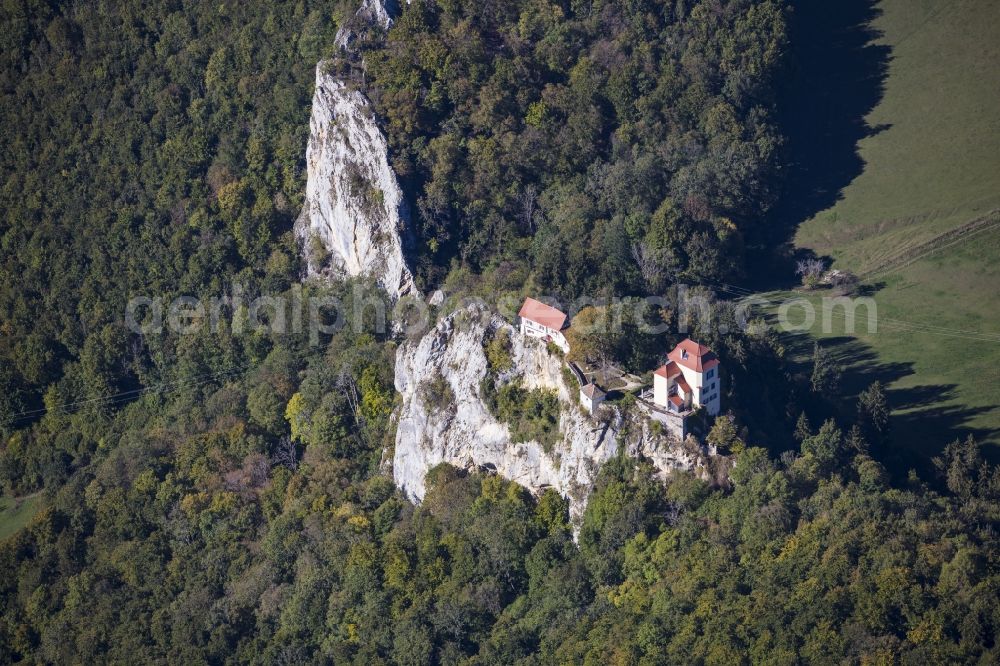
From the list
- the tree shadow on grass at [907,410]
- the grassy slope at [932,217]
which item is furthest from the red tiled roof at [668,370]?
the grassy slope at [932,217]

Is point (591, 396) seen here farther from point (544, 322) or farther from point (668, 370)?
point (544, 322)

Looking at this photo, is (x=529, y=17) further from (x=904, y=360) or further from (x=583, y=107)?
(x=904, y=360)

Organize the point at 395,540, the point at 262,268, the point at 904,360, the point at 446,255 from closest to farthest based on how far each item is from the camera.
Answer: the point at 395,540, the point at 904,360, the point at 446,255, the point at 262,268

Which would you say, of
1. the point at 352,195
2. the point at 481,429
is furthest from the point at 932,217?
the point at 352,195

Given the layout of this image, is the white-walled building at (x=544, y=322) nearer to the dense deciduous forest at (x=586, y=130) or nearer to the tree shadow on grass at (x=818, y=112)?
the dense deciduous forest at (x=586, y=130)

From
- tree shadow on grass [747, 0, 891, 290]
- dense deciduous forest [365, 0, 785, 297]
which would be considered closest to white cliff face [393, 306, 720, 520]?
dense deciduous forest [365, 0, 785, 297]

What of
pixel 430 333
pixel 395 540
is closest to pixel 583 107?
pixel 430 333
